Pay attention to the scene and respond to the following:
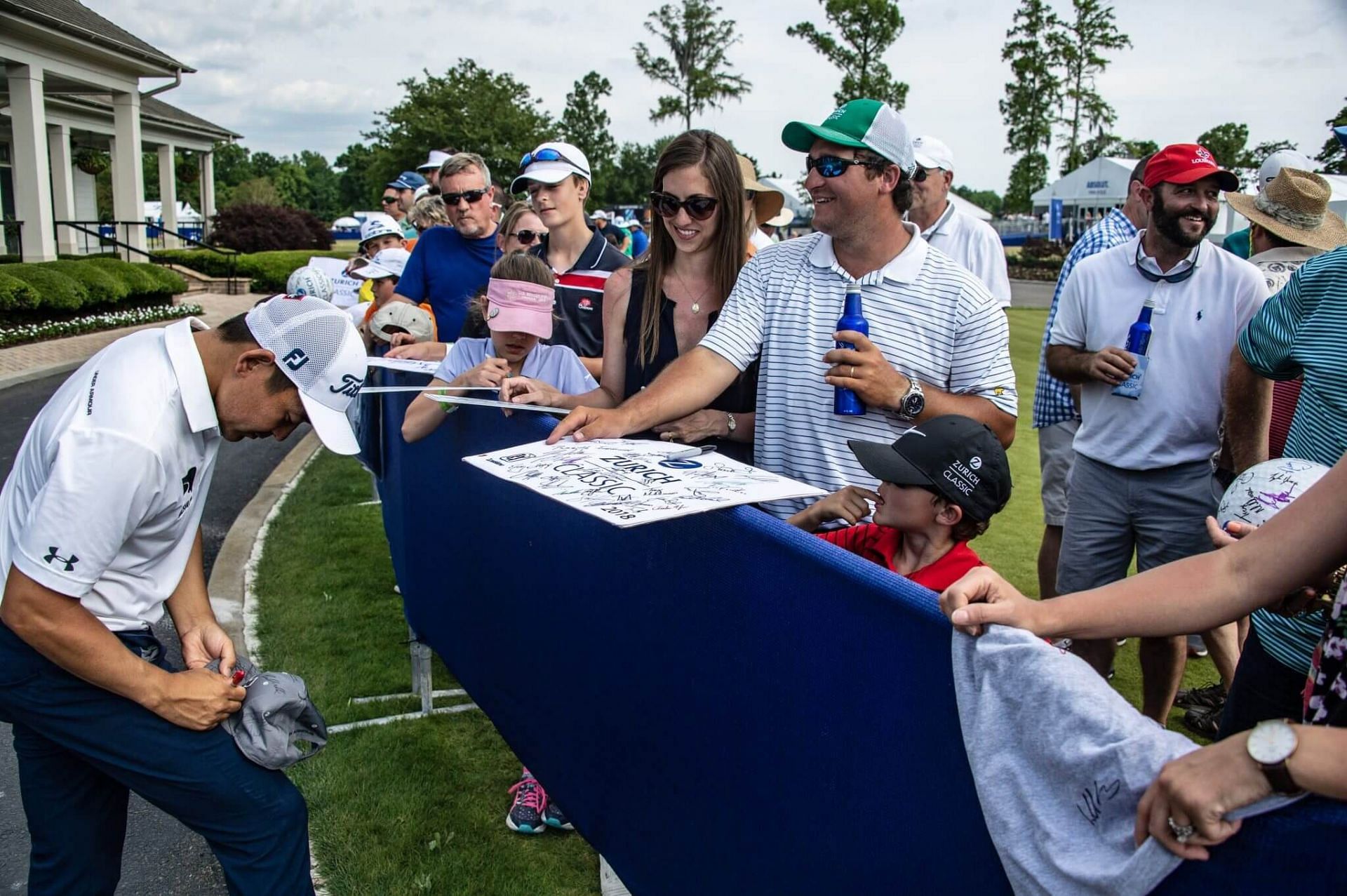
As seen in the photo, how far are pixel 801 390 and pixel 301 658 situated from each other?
3397 millimetres

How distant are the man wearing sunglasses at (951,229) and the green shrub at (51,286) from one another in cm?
1671

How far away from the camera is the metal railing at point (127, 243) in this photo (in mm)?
26641

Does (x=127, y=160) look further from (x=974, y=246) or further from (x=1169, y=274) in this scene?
(x=1169, y=274)

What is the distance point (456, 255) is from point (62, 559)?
12.9ft

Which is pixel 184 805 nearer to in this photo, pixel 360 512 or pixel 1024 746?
pixel 1024 746

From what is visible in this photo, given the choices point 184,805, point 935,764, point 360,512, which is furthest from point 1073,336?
point 360,512

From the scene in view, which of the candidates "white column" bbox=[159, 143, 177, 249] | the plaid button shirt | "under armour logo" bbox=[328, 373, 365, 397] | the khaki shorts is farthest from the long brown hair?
"white column" bbox=[159, 143, 177, 249]

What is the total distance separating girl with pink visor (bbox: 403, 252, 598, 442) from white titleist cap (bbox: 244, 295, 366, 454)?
2.78ft

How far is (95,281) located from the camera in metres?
19.5

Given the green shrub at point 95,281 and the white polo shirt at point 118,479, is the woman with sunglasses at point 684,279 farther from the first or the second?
the green shrub at point 95,281

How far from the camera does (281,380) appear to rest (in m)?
2.54

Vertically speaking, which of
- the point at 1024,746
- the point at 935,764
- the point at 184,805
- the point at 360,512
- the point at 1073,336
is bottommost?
the point at 360,512

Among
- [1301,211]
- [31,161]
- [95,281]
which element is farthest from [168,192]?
[1301,211]

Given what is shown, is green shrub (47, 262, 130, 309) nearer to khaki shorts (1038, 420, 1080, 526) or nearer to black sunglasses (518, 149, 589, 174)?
black sunglasses (518, 149, 589, 174)
